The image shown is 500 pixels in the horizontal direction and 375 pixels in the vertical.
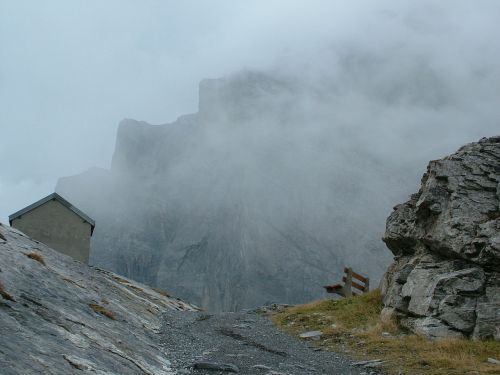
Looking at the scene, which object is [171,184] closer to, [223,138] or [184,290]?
[223,138]

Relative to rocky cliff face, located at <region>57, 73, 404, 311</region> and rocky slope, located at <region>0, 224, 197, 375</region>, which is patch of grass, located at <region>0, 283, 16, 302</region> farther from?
rocky cliff face, located at <region>57, 73, 404, 311</region>

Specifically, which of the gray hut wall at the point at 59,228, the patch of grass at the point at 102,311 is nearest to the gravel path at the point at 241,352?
the patch of grass at the point at 102,311

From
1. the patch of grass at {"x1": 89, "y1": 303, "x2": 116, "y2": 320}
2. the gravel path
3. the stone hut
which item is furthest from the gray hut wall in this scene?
the patch of grass at {"x1": 89, "y1": 303, "x2": 116, "y2": 320}

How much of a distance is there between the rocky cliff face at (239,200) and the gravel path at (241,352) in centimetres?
8595

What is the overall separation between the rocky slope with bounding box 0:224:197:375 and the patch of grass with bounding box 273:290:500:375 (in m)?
7.20

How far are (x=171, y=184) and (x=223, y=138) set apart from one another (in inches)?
769

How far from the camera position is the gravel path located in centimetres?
1460

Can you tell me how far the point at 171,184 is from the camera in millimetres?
142375

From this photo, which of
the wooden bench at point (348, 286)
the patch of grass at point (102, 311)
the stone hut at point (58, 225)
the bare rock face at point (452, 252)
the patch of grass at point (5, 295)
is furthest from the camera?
the stone hut at point (58, 225)

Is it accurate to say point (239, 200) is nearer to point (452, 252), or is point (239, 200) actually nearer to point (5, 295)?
point (452, 252)

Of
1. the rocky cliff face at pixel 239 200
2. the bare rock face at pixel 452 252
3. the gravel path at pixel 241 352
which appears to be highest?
the rocky cliff face at pixel 239 200

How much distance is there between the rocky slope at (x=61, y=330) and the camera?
32.6 ft

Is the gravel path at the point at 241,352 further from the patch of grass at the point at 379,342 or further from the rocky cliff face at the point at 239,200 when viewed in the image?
the rocky cliff face at the point at 239,200

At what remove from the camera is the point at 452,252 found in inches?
883
